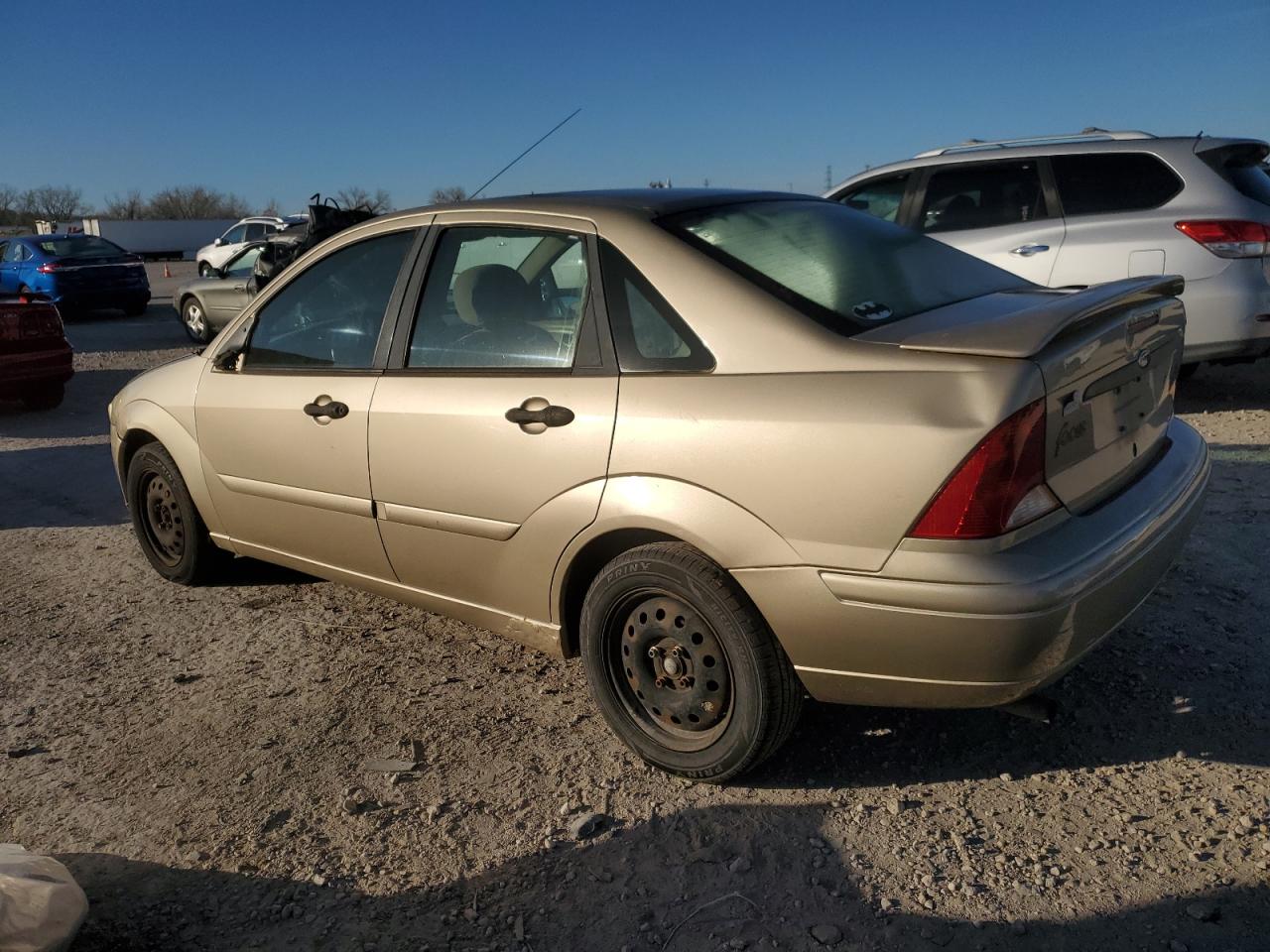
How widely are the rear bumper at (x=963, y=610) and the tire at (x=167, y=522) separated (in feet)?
9.75

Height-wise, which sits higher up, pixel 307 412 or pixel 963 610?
pixel 307 412

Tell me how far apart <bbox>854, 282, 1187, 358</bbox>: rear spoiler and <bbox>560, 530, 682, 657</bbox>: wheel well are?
0.84 meters

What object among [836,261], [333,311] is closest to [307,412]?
[333,311]

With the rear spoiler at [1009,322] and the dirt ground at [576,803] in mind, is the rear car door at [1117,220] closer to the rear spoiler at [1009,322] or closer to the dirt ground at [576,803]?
the dirt ground at [576,803]

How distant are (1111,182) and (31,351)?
925 centimetres

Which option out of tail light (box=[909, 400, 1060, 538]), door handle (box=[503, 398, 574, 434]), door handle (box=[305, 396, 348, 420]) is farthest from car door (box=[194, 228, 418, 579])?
tail light (box=[909, 400, 1060, 538])

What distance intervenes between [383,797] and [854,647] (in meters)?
1.45

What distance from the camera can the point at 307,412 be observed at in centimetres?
387

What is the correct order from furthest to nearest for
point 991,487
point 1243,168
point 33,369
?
point 33,369
point 1243,168
point 991,487

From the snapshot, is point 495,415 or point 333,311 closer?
point 495,415

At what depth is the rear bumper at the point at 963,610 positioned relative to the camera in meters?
2.45

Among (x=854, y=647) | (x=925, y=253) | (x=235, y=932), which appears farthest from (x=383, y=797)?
(x=925, y=253)

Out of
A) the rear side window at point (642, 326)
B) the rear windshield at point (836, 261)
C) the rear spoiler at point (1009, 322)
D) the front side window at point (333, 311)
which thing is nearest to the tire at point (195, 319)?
Result: the front side window at point (333, 311)

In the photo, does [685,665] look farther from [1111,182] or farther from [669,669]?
[1111,182]
